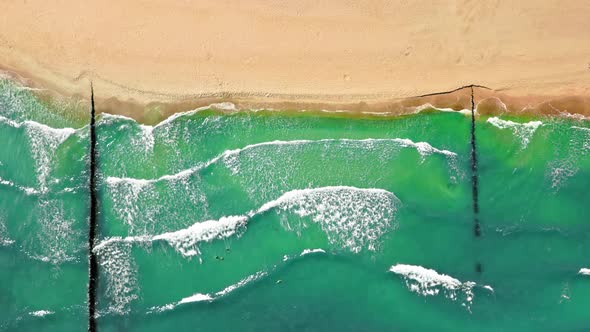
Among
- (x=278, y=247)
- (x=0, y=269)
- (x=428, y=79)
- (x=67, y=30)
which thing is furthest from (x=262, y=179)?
(x=0, y=269)

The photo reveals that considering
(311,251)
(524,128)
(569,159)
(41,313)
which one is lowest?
(41,313)

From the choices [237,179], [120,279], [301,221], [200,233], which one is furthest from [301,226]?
[120,279]

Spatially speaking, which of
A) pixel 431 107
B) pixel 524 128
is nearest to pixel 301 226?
pixel 431 107

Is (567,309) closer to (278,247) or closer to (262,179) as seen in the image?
(278,247)

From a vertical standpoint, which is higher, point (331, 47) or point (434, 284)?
point (331, 47)

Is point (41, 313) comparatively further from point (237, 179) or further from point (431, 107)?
point (431, 107)

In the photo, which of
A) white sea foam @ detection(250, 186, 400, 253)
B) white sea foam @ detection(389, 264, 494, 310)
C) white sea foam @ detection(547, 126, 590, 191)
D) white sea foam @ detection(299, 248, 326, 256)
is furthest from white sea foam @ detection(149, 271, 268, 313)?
white sea foam @ detection(547, 126, 590, 191)
